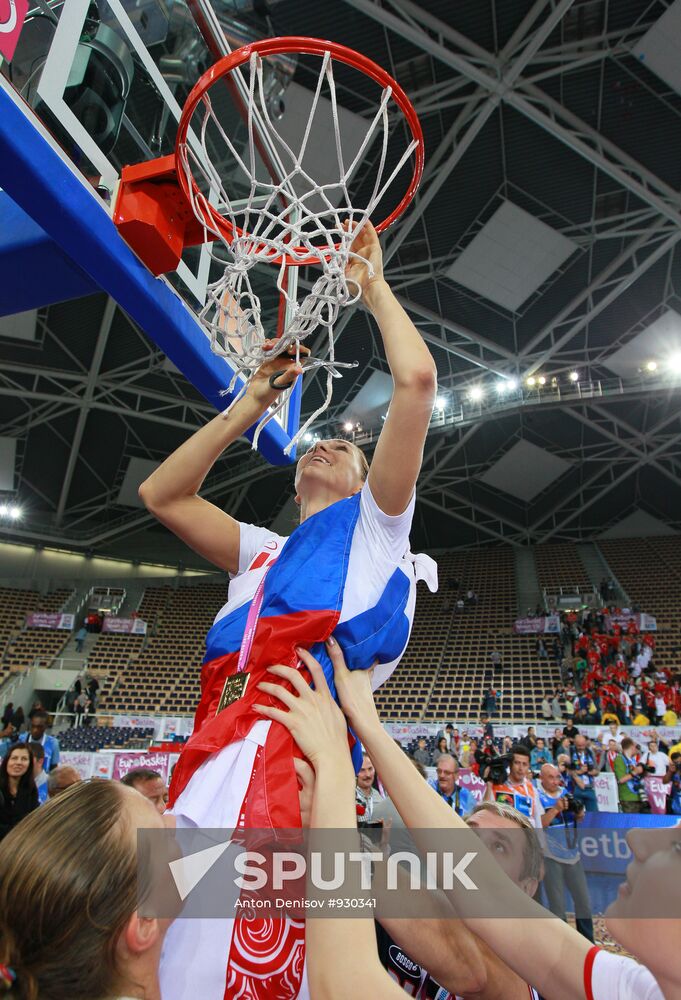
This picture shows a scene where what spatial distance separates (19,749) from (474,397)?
15.5 metres

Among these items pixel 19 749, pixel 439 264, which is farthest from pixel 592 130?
pixel 19 749

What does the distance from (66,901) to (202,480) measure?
3.94 feet

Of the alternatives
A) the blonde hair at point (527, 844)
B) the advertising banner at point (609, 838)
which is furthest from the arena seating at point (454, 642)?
the blonde hair at point (527, 844)

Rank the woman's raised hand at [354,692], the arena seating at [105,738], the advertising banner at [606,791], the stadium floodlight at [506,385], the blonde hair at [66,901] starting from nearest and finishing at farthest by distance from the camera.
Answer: the blonde hair at [66,901] → the woman's raised hand at [354,692] → the advertising banner at [606,791] → the arena seating at [105,738] → the stadium floodlight at [506,385]

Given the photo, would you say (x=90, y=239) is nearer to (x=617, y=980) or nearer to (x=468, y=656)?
(x=617, y=980)

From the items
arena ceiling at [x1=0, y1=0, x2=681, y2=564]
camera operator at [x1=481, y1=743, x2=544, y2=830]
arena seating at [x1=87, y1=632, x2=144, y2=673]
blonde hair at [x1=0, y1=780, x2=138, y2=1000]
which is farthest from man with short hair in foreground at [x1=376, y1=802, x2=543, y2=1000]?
arena seating at [x1=87, y1=632, x2=144, y2=673]

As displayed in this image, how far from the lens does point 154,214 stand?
2.59m

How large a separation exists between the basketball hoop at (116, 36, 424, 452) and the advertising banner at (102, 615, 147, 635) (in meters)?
21.0

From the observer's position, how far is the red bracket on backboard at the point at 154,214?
2.55m

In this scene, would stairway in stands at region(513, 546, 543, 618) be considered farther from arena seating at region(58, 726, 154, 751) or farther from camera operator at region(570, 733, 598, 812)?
arena seating at region(58, 726, 154, 751)

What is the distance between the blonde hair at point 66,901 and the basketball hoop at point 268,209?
122 centimetres

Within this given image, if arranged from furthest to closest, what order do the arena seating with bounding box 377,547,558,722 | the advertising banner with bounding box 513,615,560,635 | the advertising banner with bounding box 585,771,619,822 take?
1. the advertising banner with bounding box 513,615,560,635
2. the arena seating with bounding box 377,547,558,722
3. the advertising banner with bounding box 585,771,619,822

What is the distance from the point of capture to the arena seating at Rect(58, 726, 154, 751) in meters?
13.7

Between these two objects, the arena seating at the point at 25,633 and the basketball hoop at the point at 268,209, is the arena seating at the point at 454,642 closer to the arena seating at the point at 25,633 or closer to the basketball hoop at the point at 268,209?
the arena seating at the point at 25,633
